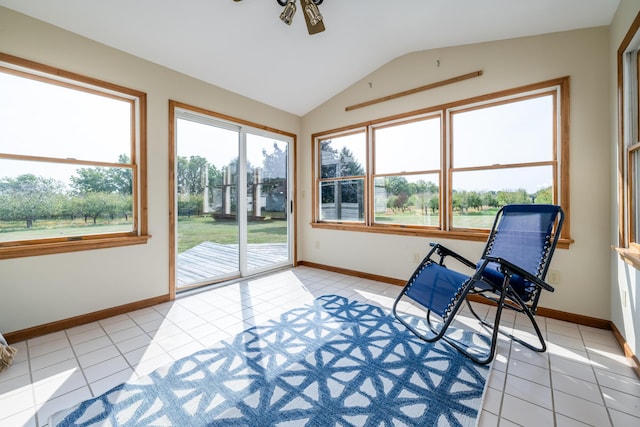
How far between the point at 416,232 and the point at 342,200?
4.43 feet

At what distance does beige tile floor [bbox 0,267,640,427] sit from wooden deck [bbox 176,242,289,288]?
0.48m

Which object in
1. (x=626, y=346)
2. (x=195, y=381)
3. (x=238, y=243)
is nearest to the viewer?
(x=195, y=381)

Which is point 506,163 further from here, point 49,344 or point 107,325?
point 49,344

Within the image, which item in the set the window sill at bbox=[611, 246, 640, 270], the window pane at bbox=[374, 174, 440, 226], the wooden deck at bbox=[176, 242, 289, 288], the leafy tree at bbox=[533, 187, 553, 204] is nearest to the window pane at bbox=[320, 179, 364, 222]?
the window pane at bbox=[374, 174, 440, 226]

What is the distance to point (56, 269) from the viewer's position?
96.0 inches

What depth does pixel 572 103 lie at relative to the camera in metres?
2.54

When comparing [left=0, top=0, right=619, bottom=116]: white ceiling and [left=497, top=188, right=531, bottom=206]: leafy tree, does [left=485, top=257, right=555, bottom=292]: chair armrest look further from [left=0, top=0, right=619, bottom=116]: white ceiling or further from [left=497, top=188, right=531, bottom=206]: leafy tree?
[left=0, top=0, right=619, bottom=116]: white ceiling

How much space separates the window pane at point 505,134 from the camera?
2.75 meters

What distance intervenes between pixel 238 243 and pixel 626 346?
4.01 m

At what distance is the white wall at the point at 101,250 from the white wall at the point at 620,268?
3.92 m

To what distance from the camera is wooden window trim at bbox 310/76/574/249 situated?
2.57 meters

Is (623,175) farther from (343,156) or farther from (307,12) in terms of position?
(343,156)

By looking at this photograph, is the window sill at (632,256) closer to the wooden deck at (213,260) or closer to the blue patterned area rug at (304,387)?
the blue patterned area rug at (304,387)

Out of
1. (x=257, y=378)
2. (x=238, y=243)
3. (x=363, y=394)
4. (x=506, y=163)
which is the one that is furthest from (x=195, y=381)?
(x=506, y=163)
